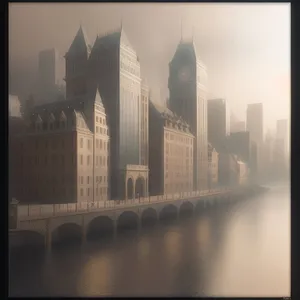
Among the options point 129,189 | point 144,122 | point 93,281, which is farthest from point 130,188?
point 93,281

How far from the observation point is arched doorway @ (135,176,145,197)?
1.38m

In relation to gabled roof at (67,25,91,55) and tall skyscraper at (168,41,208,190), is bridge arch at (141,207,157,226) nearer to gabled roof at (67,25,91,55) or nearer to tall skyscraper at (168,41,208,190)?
tall skyscraper at (168,41,208,190)

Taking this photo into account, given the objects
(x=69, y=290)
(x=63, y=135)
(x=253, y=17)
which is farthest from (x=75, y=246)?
(x=253, y=17)

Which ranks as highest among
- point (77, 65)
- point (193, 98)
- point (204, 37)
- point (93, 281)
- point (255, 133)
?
point (204, 37)

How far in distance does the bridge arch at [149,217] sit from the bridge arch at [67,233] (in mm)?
232

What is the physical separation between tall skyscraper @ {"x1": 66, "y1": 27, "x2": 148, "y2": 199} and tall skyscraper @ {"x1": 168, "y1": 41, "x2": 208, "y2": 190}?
0.14 m

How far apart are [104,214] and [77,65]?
0.55 metres

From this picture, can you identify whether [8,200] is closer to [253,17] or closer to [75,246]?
[75,246]

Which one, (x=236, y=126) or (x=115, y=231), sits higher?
(x=236, y=126)

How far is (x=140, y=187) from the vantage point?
139cm

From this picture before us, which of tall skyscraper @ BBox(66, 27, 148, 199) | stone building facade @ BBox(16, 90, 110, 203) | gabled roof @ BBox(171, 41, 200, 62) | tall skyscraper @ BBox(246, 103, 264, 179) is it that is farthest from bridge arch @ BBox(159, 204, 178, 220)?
gabled roof @ BBox(171, 41, 200, 62)

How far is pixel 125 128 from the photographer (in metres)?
1.41

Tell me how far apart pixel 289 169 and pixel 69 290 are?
0.91m

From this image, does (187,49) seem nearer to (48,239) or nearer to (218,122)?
(218,122)
